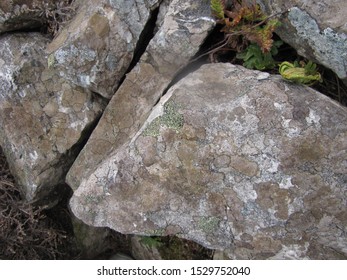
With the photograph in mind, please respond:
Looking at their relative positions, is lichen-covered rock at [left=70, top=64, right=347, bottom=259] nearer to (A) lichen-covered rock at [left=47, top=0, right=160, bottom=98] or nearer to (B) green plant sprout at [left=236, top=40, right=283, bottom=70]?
(B) green plant sprout at [left=236, top=40, right=283, bottom=70]

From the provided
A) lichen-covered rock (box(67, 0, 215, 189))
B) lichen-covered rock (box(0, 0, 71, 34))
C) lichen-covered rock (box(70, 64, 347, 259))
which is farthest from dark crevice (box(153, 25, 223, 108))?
lichen-covered rock (box(0, 0, 71, 34))

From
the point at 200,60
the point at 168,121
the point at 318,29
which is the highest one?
the point at 318,29

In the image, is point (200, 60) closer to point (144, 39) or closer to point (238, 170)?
point (144, 39)

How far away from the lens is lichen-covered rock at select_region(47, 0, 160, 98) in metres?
4.14

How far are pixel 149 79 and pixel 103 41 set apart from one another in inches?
23.0

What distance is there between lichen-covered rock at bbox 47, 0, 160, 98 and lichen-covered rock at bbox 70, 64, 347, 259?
0.73 m

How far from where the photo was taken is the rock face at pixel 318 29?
3326 millimetres

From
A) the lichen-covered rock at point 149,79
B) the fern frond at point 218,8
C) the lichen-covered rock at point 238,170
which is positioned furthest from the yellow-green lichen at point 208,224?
the fern frond at point 218,8

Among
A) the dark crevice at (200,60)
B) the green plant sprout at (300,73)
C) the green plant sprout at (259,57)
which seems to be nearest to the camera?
the green plant sprout at (300,73)

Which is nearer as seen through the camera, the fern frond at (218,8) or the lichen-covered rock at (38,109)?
the fern frond at (218,8)

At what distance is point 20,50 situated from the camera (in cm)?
456

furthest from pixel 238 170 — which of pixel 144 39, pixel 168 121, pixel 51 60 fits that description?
pixel 51 60

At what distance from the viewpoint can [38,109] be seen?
4551mm

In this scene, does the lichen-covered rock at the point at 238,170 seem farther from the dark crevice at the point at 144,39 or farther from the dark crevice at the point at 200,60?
the dark crevice at the point at 144,39
